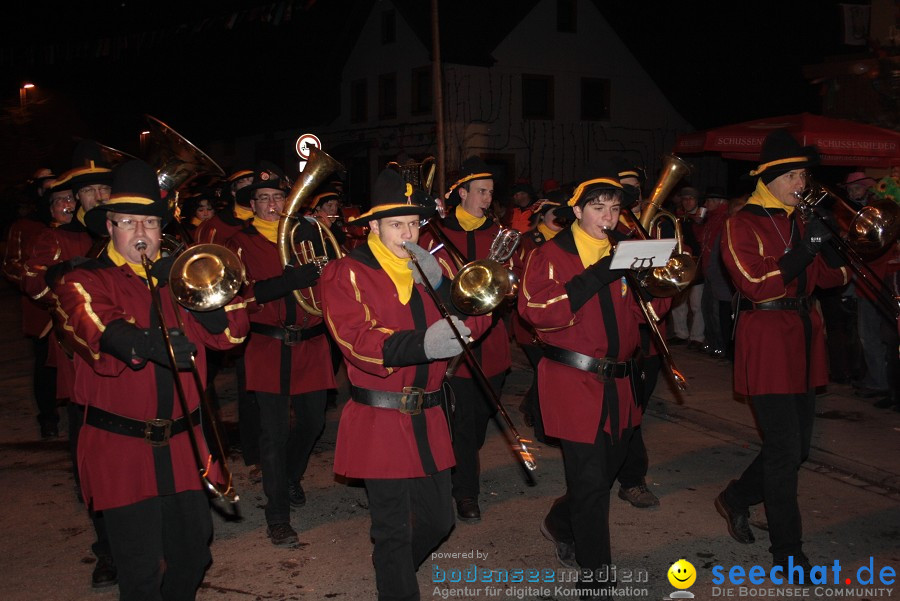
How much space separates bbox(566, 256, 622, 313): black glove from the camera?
4449 millimetres

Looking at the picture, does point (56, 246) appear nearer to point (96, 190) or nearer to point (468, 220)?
point (96, 190)

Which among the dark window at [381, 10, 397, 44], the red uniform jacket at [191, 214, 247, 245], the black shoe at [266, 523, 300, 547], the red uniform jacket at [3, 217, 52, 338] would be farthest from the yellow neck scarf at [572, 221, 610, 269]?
the dark window at [381, 10, 397, 44]

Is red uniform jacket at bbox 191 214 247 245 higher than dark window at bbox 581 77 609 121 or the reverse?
the reverse

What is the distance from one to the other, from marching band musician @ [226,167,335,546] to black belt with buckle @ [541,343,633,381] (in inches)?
65.4

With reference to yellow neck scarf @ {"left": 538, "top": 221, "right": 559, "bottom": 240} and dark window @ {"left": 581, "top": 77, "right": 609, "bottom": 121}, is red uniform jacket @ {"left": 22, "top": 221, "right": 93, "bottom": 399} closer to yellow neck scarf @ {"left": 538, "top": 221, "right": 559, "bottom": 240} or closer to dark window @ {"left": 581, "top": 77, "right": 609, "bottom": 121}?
yellow neck scarf @ {"left": 538, "top": 221, "right": 559, "bottom": 240}

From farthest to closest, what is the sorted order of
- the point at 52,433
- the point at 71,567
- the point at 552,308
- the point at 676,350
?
the point at 676,350, the point at 52,433, the point at 71,567, the point at 552,308

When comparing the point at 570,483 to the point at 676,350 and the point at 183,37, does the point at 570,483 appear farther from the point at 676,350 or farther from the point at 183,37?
the point at 183,37

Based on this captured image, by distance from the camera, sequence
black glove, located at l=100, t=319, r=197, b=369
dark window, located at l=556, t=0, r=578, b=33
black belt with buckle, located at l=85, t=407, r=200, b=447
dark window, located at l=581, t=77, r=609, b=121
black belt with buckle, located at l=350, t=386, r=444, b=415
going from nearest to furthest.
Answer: black glove, located at l=100, t=319, r=197, b=369, black belt with buckle, located at l=85, t=407, r=200, b=447, black belt with buckle, located at l=350, t=386, r=444, b=415, dark window, located at l=556, t=0, r=578, b=33, dark window, located at l=581, t=77, r=609, b=121

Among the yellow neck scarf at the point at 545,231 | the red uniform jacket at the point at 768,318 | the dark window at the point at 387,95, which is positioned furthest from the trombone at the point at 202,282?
the dark window at the point at 387,95

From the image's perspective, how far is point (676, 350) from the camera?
40.9 ft

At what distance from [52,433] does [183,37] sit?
1963 cm

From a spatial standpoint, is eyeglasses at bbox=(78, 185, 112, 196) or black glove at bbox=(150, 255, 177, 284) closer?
black glove at bbox=(150, 255, 177, 284)

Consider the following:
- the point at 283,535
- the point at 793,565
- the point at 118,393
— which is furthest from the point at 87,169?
the point at 793,565

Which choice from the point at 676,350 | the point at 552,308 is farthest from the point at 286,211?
the point at 676,350
